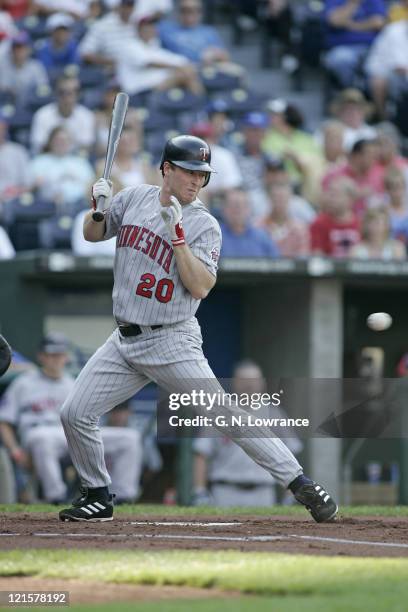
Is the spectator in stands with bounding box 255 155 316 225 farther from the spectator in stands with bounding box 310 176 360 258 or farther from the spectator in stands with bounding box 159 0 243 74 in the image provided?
the spectator in stands with bounding box 159 0 243 74

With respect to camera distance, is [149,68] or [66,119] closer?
[66,119]

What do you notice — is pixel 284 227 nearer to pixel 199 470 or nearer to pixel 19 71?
pixel 199 470

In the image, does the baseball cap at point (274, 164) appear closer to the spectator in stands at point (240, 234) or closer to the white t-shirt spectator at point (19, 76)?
the spectator in stands at point (240, 234)

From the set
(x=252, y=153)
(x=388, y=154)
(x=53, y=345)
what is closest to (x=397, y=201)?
(x=388, y=154)

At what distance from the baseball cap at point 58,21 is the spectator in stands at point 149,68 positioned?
0.65 meters

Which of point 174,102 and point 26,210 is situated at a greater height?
point 174,102

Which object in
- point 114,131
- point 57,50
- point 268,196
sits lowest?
point 114,131

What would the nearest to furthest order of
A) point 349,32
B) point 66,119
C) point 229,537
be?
point 229,537
point 66,119
point 349,32

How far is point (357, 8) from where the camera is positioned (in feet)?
49.2

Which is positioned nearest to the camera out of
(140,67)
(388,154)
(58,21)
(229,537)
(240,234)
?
(229,537)

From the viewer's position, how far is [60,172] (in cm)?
1147

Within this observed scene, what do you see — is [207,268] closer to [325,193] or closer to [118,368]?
[118,368]

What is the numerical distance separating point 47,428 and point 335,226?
3.10 metres

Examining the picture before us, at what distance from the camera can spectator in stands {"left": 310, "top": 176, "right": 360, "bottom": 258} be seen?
36.0ft
